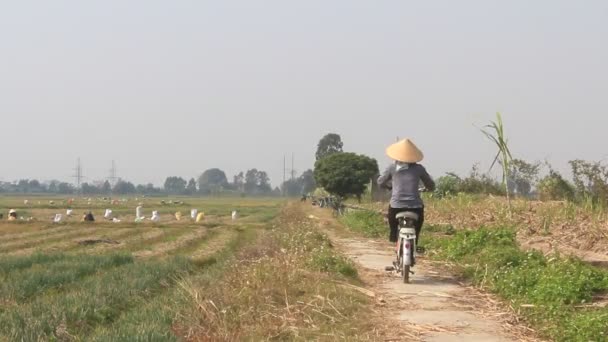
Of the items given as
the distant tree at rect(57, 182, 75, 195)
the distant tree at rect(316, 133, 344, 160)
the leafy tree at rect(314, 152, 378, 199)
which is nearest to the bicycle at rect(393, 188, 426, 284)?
the leafy tree at rect(314, 152, 378, 199)

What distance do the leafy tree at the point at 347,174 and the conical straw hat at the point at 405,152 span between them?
4504 cm

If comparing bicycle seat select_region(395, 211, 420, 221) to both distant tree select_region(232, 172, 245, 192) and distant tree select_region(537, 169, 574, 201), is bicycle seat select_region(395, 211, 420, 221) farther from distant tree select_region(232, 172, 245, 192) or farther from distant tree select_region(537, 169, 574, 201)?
distant tree select_region(232, 172, 245, 192)

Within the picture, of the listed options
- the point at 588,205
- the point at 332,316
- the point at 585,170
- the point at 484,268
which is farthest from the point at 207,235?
the point at 332,316

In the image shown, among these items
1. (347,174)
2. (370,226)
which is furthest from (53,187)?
(370,226)

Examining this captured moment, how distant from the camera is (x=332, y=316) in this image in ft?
19.8

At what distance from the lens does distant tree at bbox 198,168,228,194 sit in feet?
572

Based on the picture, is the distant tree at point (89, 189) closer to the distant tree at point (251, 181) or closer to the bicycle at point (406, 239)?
the distant tree at point (251, 181)

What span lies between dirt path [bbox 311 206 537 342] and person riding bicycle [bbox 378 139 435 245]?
28.8 inches

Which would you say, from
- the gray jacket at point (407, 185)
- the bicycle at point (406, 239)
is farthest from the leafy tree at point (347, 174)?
the bicycle at point (406, 239)

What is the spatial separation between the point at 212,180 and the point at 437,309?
7017 inches

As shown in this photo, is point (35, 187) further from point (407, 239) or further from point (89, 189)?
point (407, 239)

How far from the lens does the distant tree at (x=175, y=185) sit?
172m

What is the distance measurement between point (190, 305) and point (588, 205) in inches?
343

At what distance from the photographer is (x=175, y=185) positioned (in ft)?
569
